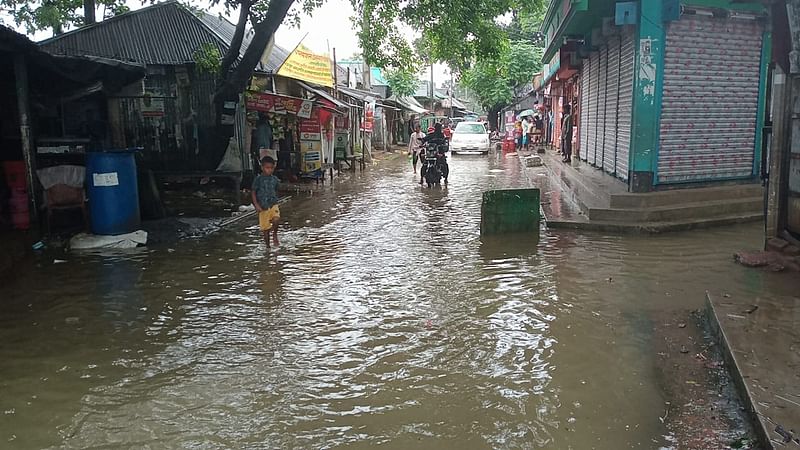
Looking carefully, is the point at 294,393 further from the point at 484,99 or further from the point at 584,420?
the point at 484,99

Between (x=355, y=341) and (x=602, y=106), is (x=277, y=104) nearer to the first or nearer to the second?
(x=602, y=106)

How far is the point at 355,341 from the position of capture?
5098 mm

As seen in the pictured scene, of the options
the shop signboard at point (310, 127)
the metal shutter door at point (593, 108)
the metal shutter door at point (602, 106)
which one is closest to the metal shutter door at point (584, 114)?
the metal shutter door at point (593, 108)

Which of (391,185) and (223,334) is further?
(391,185)

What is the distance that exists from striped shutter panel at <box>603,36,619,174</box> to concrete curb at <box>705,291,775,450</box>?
7.39m

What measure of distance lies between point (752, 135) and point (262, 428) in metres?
10.5

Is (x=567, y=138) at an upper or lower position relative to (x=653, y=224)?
upper

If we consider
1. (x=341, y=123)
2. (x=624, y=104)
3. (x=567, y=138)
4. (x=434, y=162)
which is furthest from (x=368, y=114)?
(x=624, y=104)

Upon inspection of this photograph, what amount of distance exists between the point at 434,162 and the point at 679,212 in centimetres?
751

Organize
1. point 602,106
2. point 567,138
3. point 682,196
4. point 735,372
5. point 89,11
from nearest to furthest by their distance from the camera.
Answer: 1. point 735,372
2. point 682,196
3. point 602,106
4. point 89,11
5. point 567,138

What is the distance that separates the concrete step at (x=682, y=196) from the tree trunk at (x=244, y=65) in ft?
21.8

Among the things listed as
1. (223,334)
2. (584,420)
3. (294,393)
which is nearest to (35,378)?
(223,334)

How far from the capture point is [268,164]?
27.7 ft

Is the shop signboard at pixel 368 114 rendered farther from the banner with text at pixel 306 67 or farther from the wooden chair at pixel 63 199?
the wooden chair at pixel 63 199
